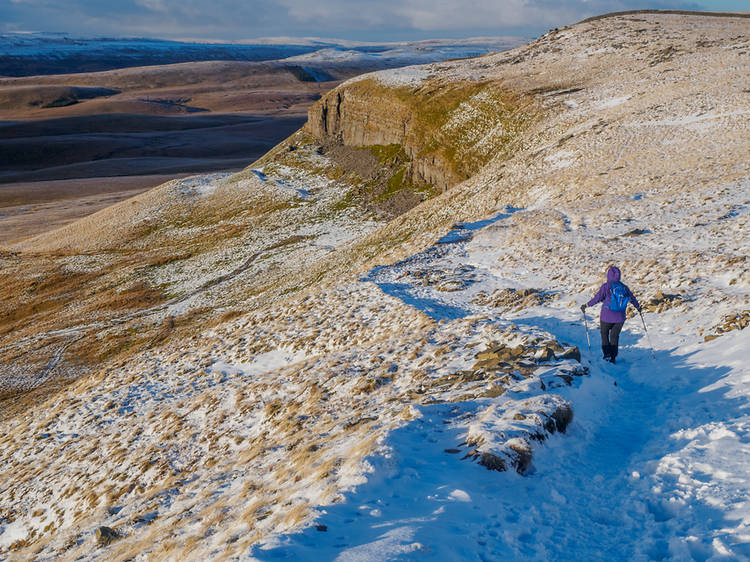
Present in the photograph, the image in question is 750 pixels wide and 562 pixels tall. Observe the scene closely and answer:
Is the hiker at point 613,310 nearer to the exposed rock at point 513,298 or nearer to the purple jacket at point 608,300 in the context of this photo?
the purple jacket at point 608,300

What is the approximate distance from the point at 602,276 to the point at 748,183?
939 centimetres

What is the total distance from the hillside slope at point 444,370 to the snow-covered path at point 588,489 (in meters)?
0.04

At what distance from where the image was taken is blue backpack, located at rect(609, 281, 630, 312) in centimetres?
1209

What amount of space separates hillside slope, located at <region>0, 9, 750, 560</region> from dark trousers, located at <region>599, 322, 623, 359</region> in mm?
397

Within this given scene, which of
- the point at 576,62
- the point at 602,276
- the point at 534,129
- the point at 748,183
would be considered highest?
the point at 576,62

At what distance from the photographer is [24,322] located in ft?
112

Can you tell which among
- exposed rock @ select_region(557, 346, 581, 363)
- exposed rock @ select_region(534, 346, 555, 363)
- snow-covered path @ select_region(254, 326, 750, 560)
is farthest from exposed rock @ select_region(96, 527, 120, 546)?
exposed rock @ select_region(557, 346, 581, 363)

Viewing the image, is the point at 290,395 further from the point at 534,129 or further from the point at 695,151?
the point at 534,129

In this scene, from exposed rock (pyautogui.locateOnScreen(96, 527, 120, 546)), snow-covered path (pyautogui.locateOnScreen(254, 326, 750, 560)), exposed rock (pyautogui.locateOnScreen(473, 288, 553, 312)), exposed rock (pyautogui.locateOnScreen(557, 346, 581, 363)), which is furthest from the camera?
exposed rock (pyautogui.locateOnScreen(473, 288, 553, 312))

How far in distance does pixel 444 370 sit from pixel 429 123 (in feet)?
132

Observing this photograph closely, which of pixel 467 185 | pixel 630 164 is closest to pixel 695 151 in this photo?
pixel 630 164

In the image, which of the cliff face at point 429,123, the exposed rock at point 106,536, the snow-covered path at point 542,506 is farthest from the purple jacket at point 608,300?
the cliff face at point 429,123

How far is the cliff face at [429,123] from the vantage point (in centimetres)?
4300

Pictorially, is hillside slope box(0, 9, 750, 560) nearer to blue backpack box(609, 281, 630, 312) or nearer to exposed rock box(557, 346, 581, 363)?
exposed rock box(557, 346, 581, 363)
